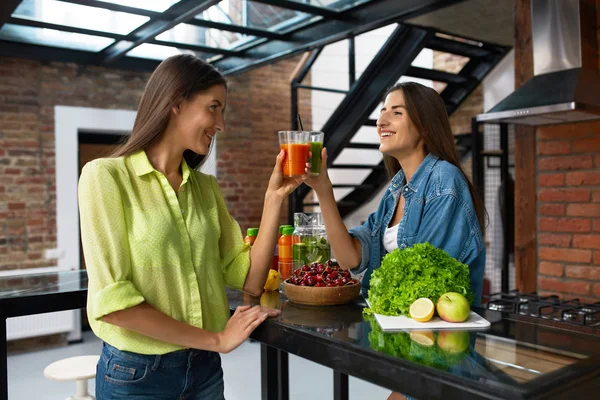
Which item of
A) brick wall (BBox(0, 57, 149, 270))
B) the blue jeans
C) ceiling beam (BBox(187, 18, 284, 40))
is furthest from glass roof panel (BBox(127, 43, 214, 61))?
the blue jeans

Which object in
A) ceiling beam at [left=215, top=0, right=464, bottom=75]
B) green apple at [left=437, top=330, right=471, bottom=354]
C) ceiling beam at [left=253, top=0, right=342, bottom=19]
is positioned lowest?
green apple at [left=437, top=330, right=471, bottom=354]

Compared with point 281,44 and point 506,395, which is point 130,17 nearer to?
point 281,44

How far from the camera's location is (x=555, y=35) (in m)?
3.25

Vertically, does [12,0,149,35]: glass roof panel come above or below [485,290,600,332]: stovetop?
above

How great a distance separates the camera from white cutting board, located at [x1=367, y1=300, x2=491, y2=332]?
51.4 inches

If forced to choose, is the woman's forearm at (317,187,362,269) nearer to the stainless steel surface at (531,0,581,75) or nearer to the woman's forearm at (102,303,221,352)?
the woman's forearm at (102,303,221,352)

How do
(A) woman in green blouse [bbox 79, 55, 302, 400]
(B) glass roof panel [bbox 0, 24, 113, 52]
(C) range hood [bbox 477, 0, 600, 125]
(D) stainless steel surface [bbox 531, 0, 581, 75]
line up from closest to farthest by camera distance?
(A) woman in green blouse [bbox 79, 55, 302, 400] → (C) range hood [bbox 477, 0, 600, 125] → (D) stainless steel surface [bbox 531, 0, 581, 75] → (B) glass roof panel [bbox 0, 24, 113, 52]

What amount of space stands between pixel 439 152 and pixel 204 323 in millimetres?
975

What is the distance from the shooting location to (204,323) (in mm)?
1483

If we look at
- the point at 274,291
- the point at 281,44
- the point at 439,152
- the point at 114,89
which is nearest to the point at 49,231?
the point at 114,89

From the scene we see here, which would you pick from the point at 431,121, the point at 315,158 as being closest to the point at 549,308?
the point at 431,121

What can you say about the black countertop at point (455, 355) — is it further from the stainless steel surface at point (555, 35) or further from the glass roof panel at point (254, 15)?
A: the glass roof panel at point (254, 15)

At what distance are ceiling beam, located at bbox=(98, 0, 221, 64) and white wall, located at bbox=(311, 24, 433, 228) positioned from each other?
8.83 ft

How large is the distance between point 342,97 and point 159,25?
3.38 meters
